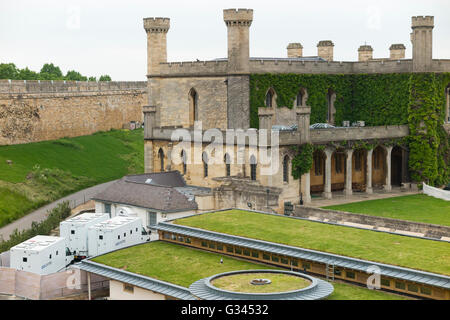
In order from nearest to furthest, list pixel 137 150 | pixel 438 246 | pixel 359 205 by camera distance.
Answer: pixel 438 246 < pixel 359 205 < pixel 137 150

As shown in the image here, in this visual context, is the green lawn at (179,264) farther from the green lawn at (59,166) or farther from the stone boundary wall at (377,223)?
the green lawn at (59,166)

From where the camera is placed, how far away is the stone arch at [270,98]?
6612cm

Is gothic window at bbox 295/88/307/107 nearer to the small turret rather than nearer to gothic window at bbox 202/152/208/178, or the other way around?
gothic window at bbox 202/152/208/178

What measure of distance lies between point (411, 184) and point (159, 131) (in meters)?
22.0

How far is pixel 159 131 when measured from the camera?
67.3 meters

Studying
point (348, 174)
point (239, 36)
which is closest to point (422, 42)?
point (348, 174)

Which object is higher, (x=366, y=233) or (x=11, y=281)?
(x=366, y=233)

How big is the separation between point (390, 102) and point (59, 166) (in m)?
34.8

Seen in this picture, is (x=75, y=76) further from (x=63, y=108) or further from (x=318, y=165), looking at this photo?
(x=318, y=165)

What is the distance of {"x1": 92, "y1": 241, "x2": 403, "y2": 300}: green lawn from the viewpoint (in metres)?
34.6

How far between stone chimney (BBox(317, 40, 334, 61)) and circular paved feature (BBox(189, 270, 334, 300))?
49.9 metres
